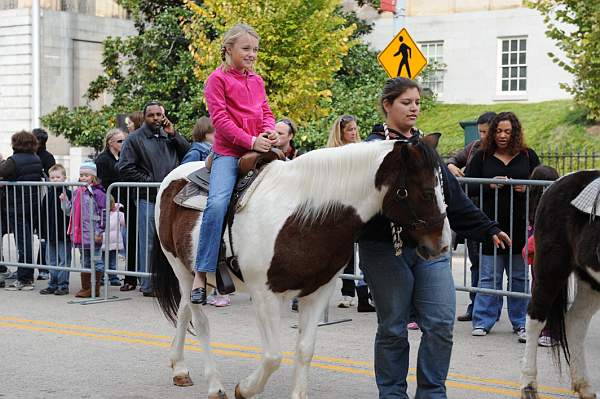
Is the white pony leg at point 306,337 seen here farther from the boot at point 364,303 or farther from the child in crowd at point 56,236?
the child in crowd at point 56,236

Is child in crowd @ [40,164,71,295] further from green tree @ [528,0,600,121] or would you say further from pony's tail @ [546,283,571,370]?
green tree @ [528,0,600,121]

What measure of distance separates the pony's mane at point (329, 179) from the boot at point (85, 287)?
626cm

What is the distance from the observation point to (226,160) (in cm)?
665

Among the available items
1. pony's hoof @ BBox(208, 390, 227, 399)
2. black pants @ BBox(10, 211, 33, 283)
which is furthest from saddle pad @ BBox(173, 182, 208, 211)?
black pants @ BBox(10, 211, 33, 283)

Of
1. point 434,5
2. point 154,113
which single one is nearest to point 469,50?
point 434,5

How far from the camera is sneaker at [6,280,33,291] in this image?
12.9 metres

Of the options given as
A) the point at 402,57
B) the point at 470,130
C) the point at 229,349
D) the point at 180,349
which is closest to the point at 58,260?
the point at 229,349

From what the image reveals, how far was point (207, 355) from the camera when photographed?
701 cm

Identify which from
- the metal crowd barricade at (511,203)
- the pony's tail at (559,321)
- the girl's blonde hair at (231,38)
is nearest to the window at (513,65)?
the metal crowd barricade at (511,203)

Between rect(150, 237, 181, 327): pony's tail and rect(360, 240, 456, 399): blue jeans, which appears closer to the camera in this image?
rect(360, 240, 456, 399): blue jeans

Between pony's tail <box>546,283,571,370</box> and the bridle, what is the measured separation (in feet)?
5.73

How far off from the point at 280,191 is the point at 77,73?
29979mm

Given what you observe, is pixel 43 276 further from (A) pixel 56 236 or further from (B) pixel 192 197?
(B) pixel 192 197

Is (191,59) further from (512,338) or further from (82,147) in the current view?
(512,338)
